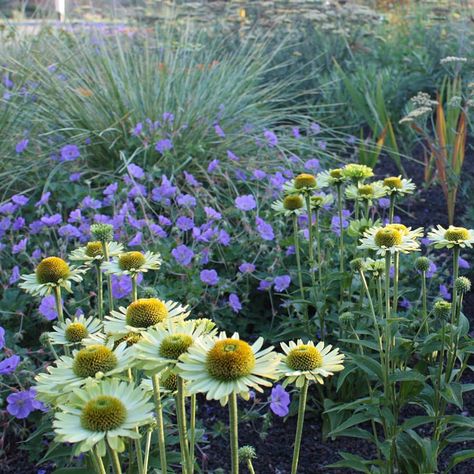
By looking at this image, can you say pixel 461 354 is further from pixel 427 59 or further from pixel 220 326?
pixel 427 59

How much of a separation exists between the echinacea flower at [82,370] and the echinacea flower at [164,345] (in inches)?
1.4

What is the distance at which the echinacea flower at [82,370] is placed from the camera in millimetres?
1068

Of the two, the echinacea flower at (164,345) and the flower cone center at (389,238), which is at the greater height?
the echinacea flower at (164,345)

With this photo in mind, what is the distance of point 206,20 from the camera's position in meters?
6.73

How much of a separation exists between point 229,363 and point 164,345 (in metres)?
0.11

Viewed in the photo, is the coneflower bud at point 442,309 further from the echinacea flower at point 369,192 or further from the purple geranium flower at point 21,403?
the purple geranium flower at point 21,403

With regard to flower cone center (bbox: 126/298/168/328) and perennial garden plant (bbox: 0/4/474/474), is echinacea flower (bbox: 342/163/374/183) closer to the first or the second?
perennial garden plant (bbox: 0/4/474/474)

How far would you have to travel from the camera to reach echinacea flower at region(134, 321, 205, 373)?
106 cm

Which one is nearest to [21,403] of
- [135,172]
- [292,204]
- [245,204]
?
[292,204]

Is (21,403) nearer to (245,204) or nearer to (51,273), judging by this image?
(51,273)

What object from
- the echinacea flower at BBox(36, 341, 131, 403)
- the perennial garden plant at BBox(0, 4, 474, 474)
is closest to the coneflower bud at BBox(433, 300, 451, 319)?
the perennial garden plant at BBox(0, 4, 474, 474)

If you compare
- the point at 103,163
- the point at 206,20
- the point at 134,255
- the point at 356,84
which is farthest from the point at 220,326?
the point at 206,20

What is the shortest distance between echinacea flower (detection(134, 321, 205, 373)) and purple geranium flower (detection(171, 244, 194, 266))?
150 centimetres

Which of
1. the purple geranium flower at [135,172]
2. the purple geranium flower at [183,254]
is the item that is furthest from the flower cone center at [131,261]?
the purple geranium flower at [135,172]
